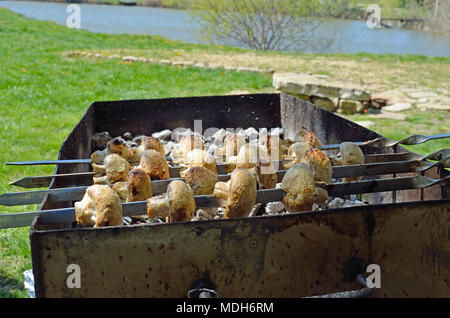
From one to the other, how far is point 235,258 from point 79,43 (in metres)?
Result: 11.4

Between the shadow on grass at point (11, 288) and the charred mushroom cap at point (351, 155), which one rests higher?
the charred mushroom cap at point (351, 155)

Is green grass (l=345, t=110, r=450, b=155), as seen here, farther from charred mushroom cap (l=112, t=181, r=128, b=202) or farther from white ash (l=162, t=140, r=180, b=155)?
charred mushroom cap (l=112, t=181, r=128, b=202)

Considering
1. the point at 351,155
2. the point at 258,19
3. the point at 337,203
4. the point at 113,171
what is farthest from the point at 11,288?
the point at 258,19

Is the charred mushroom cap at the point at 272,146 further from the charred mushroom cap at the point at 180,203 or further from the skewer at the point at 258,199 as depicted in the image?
the charred mushroom cap at the point at 180,203

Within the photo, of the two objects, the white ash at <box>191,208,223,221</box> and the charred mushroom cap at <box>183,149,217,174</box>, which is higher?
the charred mushroom cap at <box>183,149,217,174</box>

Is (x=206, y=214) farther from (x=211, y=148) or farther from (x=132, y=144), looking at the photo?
(x=132, y=144)

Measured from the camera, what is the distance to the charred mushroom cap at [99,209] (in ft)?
5.50

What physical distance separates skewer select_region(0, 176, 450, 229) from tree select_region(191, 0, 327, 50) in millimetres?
14674

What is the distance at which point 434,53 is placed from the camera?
584 inches

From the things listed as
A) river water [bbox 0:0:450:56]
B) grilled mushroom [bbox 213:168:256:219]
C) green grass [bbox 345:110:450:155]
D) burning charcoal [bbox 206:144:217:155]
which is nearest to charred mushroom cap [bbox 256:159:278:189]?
grilled mushroom [bbox 213:168:256:219]

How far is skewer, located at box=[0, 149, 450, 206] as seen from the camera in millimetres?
1821

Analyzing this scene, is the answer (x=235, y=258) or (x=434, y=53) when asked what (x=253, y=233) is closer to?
(x=235, y=258)

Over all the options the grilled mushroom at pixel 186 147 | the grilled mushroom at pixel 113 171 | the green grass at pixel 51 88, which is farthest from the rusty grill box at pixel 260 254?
the green grass at pixel 51 88

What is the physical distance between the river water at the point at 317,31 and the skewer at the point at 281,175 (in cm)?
1397
